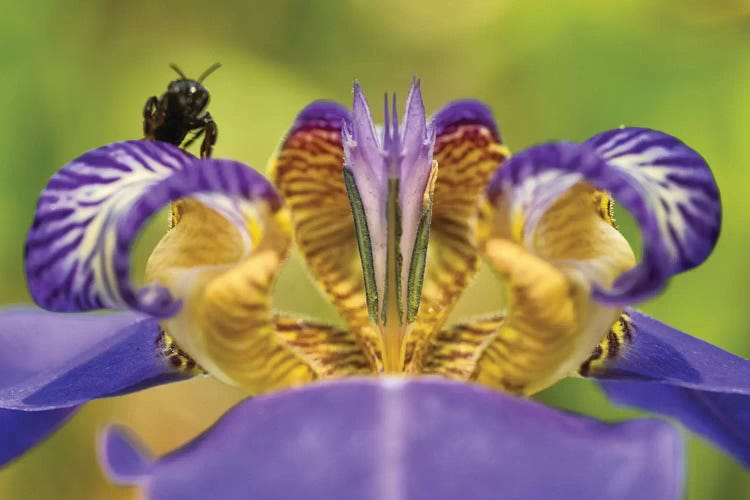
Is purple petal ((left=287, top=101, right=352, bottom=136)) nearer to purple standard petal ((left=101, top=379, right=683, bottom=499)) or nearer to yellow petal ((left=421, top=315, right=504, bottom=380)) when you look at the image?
yellow petal ((left=421, top=315, right=504, bottom=380))

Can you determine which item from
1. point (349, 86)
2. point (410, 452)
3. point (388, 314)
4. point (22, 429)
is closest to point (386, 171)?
point (388, 314)

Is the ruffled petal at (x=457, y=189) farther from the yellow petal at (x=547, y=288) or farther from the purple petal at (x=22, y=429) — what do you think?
the purple petal at (x=22, y=429)

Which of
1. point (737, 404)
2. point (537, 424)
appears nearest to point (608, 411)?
point (737, 404)

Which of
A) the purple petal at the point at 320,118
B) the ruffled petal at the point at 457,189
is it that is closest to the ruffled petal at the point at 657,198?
the ruffled petal at the point at 457,189

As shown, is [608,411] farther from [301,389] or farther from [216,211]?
[301,389]

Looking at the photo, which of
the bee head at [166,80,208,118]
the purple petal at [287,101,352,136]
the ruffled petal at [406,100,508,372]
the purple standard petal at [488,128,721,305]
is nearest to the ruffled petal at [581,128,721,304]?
the purple standard petal at [488,128,721,305]

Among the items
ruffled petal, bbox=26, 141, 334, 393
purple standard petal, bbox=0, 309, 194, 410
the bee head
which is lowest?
purple standard petal, bbox=0, 309, 194, 410

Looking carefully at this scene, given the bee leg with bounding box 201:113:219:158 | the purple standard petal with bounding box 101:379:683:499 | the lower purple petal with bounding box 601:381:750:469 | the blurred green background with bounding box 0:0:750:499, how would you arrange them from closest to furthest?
the purple standard petal with bounding box 101:379:683:499 → the lower purple petal with bounding box 601:381:750:469 → the bee leg with bounding box 201:113:219:158 → the blurred green background with bounding box 0:0:750:499

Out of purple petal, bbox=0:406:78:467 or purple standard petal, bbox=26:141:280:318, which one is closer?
purple standard petal, bbox=26:141:280:318
